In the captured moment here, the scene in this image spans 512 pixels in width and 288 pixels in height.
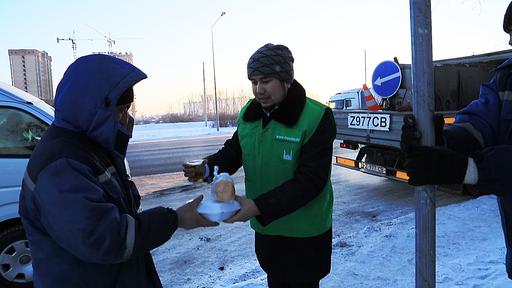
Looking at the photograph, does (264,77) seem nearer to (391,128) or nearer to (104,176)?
(104,176)

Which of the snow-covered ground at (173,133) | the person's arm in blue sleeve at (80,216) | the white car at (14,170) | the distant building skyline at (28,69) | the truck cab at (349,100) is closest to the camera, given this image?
the person's arm in blue sleeve at (80,216)


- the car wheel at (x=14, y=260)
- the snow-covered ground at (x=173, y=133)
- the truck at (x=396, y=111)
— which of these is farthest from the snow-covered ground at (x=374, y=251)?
the snow-covered ground at (x=173, y=133)

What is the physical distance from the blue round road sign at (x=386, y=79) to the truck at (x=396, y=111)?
164 millimetres

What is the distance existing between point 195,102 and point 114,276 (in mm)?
82555

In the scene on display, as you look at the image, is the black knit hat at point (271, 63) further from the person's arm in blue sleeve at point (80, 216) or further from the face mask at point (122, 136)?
the person's arm in blue sleeve at point (80, 216)

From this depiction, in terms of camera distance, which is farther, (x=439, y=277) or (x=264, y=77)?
(x=439, y=277)

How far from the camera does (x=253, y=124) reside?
2240 millimetres

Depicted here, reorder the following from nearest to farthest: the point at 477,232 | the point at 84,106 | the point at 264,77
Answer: the point at 84,106
the point at 264,77
the point at 477,232

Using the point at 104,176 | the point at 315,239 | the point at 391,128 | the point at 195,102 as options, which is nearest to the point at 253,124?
the point at 315,239

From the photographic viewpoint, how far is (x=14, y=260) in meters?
3.94

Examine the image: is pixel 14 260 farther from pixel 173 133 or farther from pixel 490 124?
pixel 173 133

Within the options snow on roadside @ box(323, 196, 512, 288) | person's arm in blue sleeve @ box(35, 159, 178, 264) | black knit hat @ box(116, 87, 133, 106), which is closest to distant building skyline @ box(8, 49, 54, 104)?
snow on roadside @ box(323, 196, 512, 288)

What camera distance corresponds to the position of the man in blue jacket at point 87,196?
129cm

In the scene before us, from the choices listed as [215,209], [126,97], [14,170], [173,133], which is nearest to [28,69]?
[173,133]
